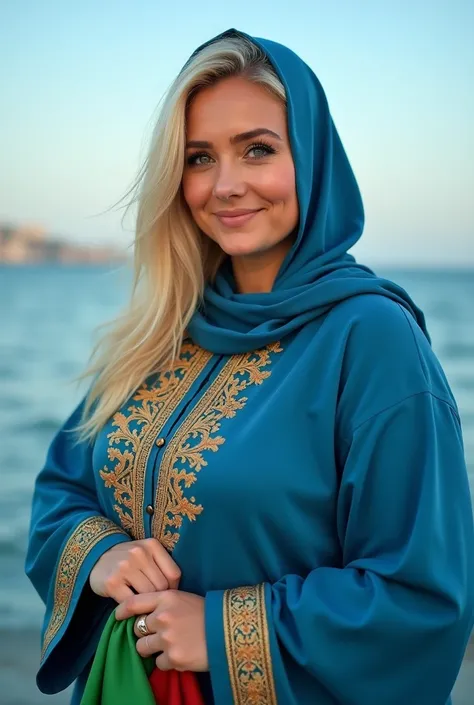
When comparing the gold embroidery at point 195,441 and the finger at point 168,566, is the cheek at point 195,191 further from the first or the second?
the finger at point 168,566

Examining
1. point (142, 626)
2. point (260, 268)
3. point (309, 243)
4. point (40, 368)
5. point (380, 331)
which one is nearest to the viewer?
point (380, 331)

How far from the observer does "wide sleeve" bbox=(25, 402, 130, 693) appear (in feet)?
6.32

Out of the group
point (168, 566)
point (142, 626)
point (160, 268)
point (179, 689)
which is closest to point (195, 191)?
point (160, 268)

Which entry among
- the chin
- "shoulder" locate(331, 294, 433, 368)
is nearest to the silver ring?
"shoulder" locate(331, 294, 433, 368)

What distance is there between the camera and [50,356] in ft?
63.0

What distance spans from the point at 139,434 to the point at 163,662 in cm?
45

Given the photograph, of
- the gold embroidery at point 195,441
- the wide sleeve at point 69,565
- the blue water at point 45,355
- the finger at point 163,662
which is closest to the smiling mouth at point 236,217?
the gold embroidery at point 195,441

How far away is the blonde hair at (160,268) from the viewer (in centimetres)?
190

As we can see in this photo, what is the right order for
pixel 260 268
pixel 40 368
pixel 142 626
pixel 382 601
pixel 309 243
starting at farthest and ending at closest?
1. pixel 40 368
2. pixel 260 268
3. pixel 309 243
4. pixel 142 626
5. pixel 382 601

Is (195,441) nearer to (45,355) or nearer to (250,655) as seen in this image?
(250,655)

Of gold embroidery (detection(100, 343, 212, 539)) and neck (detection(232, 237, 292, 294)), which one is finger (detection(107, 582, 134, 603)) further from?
neck (detection(232, 237, 292, 294))

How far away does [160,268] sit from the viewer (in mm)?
2150

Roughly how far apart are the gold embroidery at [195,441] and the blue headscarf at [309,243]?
5 centimetres

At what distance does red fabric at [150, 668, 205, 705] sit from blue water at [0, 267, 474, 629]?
0.82 m
